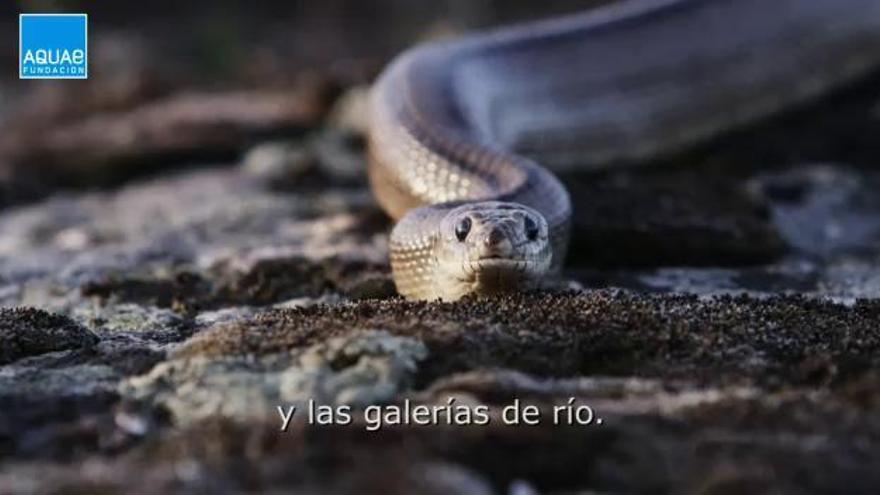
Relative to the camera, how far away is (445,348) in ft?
11.3

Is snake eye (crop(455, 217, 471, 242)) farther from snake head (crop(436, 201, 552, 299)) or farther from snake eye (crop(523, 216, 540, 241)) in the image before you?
snake eye (crop(523, 216, 540, 241))

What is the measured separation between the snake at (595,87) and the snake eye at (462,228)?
2.50 ft

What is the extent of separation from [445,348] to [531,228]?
128 cm

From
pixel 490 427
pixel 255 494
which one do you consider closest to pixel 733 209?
pixel 490 427

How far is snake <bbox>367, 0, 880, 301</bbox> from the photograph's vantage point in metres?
6.30

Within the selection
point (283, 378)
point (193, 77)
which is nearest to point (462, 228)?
point (283, 378)

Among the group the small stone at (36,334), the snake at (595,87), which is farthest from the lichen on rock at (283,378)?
the snake at (595,87)

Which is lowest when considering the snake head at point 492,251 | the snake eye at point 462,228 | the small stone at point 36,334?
→ the small stone at point 36,334

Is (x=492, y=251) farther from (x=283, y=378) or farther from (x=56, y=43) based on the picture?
(x=56, y=43)

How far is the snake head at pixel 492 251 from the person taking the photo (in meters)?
4.56

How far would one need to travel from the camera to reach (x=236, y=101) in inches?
398

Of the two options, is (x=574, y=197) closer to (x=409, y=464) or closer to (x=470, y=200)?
(x=470, y=200)

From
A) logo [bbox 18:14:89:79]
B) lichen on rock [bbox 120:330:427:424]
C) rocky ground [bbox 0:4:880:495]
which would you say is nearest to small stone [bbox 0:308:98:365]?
rocky ground [bbox 0:4:880:495]

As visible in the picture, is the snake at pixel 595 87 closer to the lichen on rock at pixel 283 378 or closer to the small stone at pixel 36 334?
the small stone at pixel 36 334
